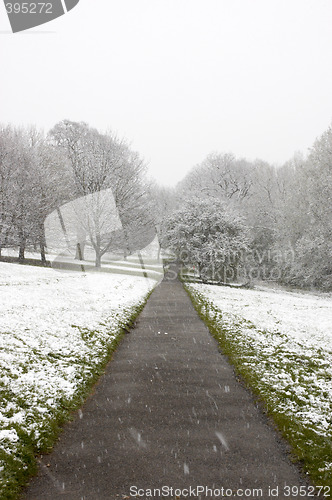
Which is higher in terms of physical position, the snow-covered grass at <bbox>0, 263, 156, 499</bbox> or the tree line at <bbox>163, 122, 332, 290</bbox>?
the tree line at <bbox>163, 122, 332, 290</bbox>

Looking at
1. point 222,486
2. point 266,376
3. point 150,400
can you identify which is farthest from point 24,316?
point 222,486

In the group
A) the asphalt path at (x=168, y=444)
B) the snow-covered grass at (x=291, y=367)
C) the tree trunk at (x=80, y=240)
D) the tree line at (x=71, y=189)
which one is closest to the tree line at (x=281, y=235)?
the tree line at (x=71, y=189)

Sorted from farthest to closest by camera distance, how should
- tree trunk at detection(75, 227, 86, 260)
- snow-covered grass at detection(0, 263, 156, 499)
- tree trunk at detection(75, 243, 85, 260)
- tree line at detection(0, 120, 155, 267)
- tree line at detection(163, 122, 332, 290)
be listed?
tree trunk at detection(75, 243, 85, 260) < tree trunk at detection(75, 227, 86, 260) < tree line at detection(163, 122, 332, 290) < tree line at detection(0, 120, 155, 267) < snow-covered grass at detection(0, 263, 156, 499)

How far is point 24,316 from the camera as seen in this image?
1034 centimetres

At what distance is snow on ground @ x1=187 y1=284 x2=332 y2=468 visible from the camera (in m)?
6.08

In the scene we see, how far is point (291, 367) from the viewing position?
8.10m

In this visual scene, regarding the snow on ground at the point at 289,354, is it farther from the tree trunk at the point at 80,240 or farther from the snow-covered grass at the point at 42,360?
the tree trunk at the point at 80,240

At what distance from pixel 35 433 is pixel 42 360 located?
261 cm

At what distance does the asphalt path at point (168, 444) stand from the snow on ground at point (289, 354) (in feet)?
2.35

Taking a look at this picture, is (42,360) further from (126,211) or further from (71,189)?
Result: (71,189)

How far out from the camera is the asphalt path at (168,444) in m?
4.00

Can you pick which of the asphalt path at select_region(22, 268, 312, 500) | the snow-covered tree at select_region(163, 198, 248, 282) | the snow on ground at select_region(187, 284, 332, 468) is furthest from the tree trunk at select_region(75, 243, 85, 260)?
the asphalt path at select_region(22, 268, 312, 500)

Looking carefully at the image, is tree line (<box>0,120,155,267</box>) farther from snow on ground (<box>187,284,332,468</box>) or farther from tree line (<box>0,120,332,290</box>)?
snow on ground (<box>187,284,332,468</box>)

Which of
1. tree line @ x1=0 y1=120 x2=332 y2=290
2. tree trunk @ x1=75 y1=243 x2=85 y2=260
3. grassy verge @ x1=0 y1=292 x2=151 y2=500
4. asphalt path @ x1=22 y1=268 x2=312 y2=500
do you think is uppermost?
tree line @ x1=0 y1=120 x2=332 y2=290
